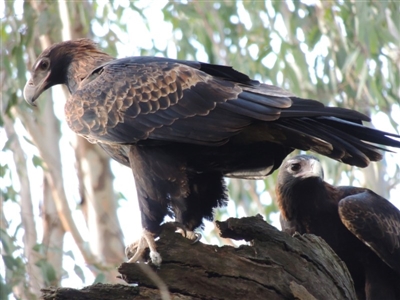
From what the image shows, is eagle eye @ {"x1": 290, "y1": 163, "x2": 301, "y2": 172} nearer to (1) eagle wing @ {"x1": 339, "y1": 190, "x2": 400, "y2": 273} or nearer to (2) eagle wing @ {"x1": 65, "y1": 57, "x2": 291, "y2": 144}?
(1) eagle wing @ {"x1": 339, "y1": 190, "x2": 400, "y2": 273}

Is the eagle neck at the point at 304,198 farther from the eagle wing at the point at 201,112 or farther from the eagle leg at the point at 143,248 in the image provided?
the eagle leg at the point at 143,248

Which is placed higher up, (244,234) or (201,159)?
(201,159)

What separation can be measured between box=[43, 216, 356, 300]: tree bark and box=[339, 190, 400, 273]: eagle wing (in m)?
1.38

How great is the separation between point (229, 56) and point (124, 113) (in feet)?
15.2

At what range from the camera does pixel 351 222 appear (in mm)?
5574

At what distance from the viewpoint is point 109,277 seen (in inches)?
317

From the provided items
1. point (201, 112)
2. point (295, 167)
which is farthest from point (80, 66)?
point (295, 167)

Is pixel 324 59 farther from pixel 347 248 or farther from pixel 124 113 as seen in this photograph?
pixel 124 113

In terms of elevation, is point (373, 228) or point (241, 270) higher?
point (373, 228)

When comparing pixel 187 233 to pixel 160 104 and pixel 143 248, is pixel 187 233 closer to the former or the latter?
pixel 143 248

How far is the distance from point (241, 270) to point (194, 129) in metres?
0.96

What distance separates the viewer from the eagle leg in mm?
3994

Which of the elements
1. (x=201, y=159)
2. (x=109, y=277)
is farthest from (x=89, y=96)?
(x=109, y=277)

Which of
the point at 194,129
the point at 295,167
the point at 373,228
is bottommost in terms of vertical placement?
the point at 373,228
